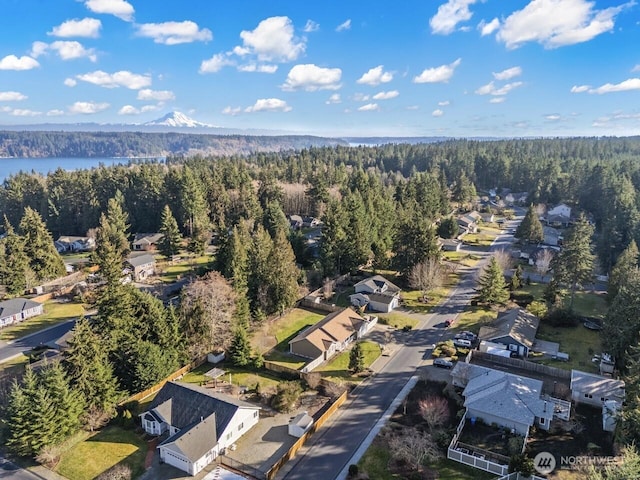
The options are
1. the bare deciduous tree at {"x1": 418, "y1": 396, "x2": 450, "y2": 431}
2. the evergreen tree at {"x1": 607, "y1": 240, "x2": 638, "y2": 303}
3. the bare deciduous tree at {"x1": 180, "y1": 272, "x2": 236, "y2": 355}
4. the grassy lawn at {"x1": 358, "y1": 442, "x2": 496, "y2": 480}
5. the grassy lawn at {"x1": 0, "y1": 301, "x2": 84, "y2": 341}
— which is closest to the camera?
the grassy lawn at {"x1": 358, "y1": 442, "x2": 496, "y2": 480}

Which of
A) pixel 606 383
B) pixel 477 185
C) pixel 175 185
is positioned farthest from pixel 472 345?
pixel 477 185

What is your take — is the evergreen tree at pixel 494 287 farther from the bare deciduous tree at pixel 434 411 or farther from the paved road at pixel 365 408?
the bare deciduous tree at pixel 434 411

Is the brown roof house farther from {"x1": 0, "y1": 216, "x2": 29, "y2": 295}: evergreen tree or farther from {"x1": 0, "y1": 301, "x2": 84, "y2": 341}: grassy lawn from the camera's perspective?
{"x1": 0, "y1": 216, "x2": 29, "y2": 295}: evergreen tree

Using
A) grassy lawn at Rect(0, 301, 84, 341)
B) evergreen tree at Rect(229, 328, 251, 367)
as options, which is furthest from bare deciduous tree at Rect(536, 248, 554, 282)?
grassy lawn at Rect(0, 301, 84, 341)

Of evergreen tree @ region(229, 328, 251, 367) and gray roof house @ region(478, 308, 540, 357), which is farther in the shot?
gray roof house @ region(478, 308, 540, 357)

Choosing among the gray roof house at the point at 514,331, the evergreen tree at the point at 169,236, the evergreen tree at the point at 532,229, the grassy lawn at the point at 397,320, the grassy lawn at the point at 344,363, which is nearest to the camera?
the grassy lawn at the point at 344,363

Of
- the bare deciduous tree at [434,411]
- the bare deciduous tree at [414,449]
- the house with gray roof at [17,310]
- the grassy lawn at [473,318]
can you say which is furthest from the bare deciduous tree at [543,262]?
the house with gray roof at [17,310]
